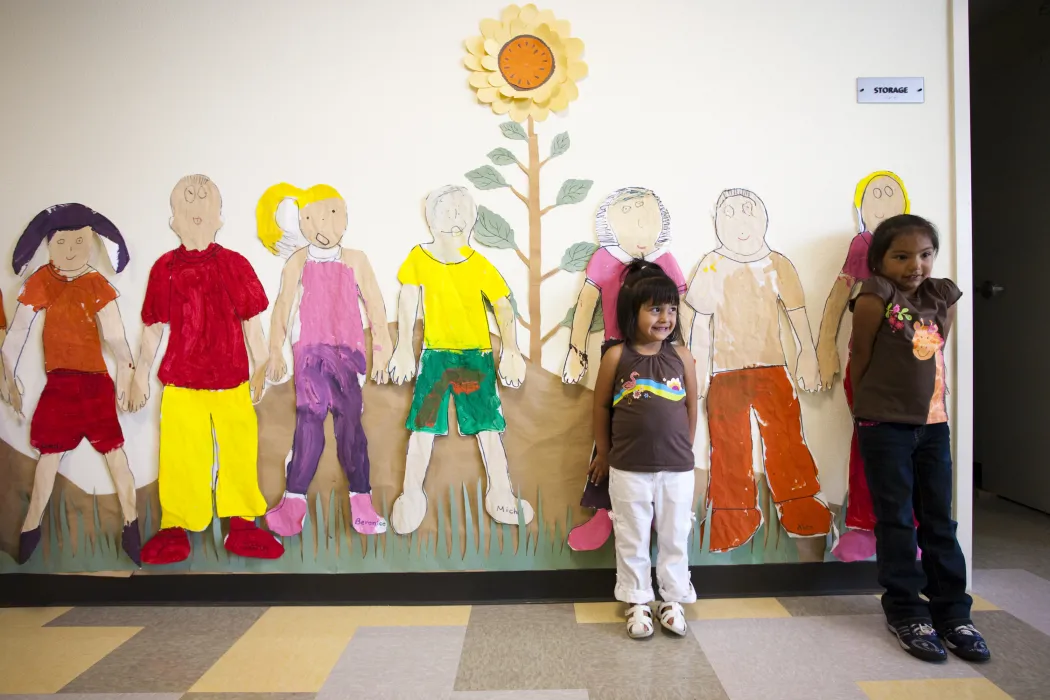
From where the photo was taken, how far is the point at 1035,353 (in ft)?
9.29

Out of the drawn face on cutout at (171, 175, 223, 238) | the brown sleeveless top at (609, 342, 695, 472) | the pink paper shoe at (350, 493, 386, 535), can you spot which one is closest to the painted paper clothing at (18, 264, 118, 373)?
the drawn face on cutout at (171, 175, 223, 238)

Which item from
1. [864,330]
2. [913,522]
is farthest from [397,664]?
[864,330]

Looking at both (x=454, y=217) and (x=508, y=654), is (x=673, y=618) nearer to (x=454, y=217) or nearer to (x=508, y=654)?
(x=508, y=654)

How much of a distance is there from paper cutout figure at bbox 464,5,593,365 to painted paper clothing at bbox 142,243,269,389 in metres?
0.84

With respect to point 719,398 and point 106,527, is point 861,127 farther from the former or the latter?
point 106,527

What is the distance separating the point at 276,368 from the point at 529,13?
Answer: 147cm

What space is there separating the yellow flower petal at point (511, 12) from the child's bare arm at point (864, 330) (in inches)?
57.7

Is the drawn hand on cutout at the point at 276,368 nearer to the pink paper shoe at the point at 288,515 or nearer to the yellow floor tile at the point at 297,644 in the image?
the pink paper shoe at the point at 288,515

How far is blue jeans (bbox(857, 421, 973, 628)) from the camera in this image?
1.75m

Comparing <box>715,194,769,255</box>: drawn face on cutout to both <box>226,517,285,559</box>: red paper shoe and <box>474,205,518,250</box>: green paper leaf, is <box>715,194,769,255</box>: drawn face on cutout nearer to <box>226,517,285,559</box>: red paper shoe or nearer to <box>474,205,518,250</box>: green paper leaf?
<box>474,205,518,250</box>: green paper leaf

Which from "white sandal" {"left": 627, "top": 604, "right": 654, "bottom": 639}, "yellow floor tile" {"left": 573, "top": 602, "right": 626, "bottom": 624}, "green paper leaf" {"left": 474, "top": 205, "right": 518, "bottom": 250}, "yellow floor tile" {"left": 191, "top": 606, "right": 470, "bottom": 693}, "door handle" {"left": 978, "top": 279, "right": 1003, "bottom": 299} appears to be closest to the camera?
"yellow floor tile" {"left": 191, "top": 606, "right": 470, "bottom": 693}

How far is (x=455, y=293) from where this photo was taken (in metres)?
1.97

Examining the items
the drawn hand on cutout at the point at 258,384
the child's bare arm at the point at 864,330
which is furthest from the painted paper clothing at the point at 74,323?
the child's bare arm at the point at 864,330

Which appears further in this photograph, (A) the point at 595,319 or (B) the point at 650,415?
(A) the point at 595,319
